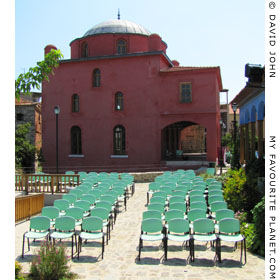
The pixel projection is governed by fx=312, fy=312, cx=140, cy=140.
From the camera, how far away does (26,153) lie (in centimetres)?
2461

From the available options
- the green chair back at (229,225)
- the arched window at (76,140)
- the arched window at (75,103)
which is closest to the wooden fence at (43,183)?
the green chair back at (229,225)

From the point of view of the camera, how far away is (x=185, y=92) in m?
24.8

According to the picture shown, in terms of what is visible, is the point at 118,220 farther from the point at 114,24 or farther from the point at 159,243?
the point at 114,24

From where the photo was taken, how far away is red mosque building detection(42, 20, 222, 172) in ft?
80.4

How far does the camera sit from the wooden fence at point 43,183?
15027 millimetres

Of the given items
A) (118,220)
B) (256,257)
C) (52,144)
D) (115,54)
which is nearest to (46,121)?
(52,144)

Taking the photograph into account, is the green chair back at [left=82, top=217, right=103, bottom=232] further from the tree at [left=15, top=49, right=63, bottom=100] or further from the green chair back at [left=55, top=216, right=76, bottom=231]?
the tree at [left=15, top=49, right=63, bottom=100]

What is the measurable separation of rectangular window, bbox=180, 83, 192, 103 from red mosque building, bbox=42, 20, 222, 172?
Answer: 0.26 ft

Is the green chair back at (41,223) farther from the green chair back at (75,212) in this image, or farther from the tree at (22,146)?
the tree at (22,146)

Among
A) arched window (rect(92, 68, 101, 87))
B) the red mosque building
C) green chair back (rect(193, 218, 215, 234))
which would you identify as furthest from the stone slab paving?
arched window (rect(92, 68, 101, 87))

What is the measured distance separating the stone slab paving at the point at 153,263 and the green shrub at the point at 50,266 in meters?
0.52

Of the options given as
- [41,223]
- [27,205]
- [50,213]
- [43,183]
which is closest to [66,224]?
[41,223]

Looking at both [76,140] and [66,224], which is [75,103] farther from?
[66,224]
